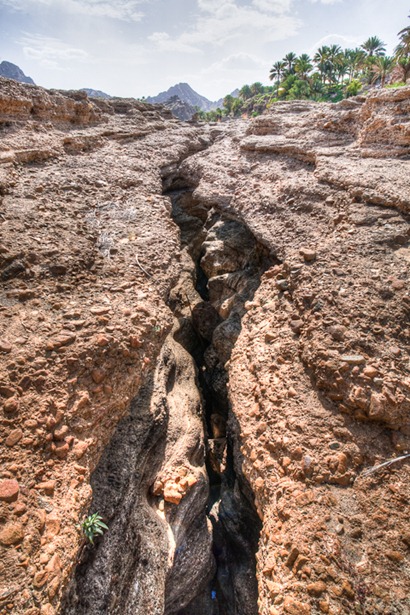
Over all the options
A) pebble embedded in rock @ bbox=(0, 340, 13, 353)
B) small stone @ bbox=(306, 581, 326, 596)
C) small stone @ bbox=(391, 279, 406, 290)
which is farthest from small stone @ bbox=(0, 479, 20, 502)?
small stone @ bbox=(391, 279, 406, 290)

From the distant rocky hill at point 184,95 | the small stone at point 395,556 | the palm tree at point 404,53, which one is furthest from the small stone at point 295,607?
the distant rocky hill at point 184,95

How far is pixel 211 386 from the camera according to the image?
6.07 meters

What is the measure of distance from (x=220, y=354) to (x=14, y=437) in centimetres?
367

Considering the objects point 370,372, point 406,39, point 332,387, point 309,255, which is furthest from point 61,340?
point 406,39

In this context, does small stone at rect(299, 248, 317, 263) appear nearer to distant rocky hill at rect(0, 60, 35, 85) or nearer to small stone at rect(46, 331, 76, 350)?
small stone at rect(46, 331, 76, 350)

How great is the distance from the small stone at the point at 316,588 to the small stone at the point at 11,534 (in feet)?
7.04

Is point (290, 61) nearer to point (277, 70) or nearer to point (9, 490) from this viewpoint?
point (277, 70)

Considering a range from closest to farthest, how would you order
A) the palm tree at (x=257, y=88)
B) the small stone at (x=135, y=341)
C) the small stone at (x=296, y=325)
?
1. the small stone at (x=135, y=341)
2. the small stone at (x=296, y=325)
3. the palm tree at (x=257, y=88)

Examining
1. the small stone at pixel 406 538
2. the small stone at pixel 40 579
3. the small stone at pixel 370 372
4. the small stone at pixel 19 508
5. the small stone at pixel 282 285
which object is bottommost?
the small stone at pixel 40 579

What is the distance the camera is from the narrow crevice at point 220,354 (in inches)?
170

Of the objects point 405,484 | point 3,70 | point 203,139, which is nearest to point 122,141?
point 203,139

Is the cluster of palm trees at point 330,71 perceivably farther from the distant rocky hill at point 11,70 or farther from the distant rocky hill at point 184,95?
the distant rocky hill at point 184,95

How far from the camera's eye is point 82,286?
3.76 metres

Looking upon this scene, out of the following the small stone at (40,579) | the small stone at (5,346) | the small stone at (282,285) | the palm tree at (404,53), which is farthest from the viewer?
the palm tree at (404,53)
